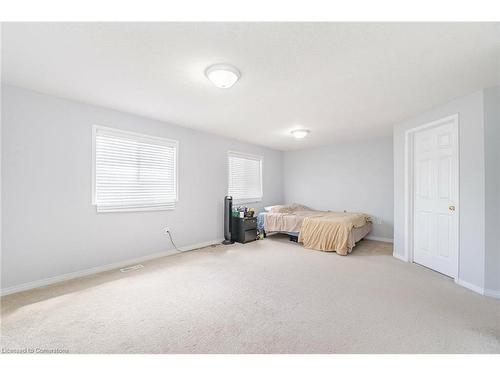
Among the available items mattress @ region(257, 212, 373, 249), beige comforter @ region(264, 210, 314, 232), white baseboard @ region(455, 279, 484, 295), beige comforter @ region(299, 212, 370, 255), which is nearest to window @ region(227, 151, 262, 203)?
mattress @ region(257, 212, 373, 249)

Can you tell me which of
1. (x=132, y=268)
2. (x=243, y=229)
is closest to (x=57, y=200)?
(x=132, y=268)

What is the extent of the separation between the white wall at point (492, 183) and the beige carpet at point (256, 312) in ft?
1.26

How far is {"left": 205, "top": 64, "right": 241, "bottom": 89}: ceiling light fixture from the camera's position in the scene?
2023 millimetres

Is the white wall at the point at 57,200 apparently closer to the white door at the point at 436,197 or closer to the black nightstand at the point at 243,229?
the black nightstand at the point at 243,229

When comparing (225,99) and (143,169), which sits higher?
(225,99)

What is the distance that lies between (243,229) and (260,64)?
11.2 feet

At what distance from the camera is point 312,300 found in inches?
90.6

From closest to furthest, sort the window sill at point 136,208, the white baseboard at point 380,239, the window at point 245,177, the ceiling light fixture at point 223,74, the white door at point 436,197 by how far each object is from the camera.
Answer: the ceiling light fixture at point 223,74 → the white door at point 436,197 → the window sill at point 136,208 → the white baseboard at point 380,239 → the window at point 245,177

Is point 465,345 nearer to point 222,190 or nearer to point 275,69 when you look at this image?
point 275,69

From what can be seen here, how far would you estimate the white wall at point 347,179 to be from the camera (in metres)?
5.02

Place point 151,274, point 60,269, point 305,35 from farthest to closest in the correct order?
point 151,274
point 60,269
point 305,35

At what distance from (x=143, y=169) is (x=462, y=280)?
4.79 metres

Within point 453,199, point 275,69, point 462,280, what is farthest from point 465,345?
point 275,69

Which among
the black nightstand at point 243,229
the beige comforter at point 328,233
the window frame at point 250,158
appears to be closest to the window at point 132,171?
the window frame at point 250,158
